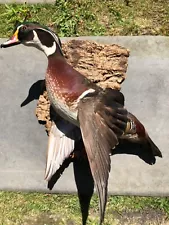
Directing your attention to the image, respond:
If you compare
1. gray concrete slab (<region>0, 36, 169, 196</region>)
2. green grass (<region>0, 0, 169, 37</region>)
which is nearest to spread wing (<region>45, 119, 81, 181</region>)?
gray concrete slab (<region>0, 36, 169, 196</region>)

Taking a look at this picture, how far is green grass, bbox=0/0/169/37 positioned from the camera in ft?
15.2

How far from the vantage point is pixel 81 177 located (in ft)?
12.3

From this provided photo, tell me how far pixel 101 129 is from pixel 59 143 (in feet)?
1.77

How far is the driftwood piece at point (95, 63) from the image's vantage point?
4055 millimetres

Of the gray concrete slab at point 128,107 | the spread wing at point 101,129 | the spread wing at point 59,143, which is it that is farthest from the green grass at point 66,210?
the spread wing at point 101,129

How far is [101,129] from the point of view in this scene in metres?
3.33

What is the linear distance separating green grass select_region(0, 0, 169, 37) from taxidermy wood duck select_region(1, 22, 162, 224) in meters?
0.91

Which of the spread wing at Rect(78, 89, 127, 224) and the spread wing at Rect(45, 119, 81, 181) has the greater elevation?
the spread wing at Rect(78, 89, 127, 224)

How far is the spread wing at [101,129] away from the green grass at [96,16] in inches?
49.2

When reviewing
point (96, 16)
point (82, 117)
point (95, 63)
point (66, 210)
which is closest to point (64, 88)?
point (82, 117)

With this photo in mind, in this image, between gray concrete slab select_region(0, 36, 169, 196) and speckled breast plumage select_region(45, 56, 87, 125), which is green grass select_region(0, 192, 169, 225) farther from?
speckled breast plumage select_region(45, 56, 87, 125)

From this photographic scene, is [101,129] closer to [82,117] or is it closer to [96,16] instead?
[82,117]

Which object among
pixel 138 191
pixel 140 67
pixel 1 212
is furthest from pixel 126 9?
pixel 1 212

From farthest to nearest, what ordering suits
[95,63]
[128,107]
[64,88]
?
1. [95,63]
2. [128,107]
3. [64,88]
